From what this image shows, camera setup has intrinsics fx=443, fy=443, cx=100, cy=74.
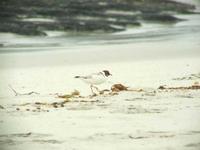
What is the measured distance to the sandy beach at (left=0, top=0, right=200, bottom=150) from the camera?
1.81m

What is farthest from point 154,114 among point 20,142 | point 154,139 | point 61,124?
point 20,142

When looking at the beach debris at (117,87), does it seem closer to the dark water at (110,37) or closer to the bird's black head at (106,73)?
the bird's black head at (106,73)

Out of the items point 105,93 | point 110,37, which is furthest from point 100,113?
point 110,37

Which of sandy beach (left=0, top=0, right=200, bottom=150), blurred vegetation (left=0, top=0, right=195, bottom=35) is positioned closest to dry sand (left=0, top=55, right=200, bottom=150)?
sandy beach (left=0, top=0, right=200, bottom=150)

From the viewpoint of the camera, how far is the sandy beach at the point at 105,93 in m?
1.81

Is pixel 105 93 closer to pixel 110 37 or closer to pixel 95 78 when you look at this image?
pixel 95 78

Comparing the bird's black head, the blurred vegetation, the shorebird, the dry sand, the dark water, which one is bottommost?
the dry sand

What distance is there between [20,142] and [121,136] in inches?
16.3

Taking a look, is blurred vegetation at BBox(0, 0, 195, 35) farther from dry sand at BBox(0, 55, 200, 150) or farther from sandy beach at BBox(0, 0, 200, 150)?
dry sand at BBox(0, 55, 200, 150)

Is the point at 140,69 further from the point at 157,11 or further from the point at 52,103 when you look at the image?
the point at 52,103

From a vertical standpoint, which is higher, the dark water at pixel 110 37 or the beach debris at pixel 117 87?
the dark water at pixel 110 37

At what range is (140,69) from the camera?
6.14ft

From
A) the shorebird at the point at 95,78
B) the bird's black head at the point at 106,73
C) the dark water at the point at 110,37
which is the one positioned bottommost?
the shorebird at the point at 95,78

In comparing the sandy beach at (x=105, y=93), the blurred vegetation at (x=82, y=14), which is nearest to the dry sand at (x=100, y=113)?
the sandy beach at (x=105, y=93)
